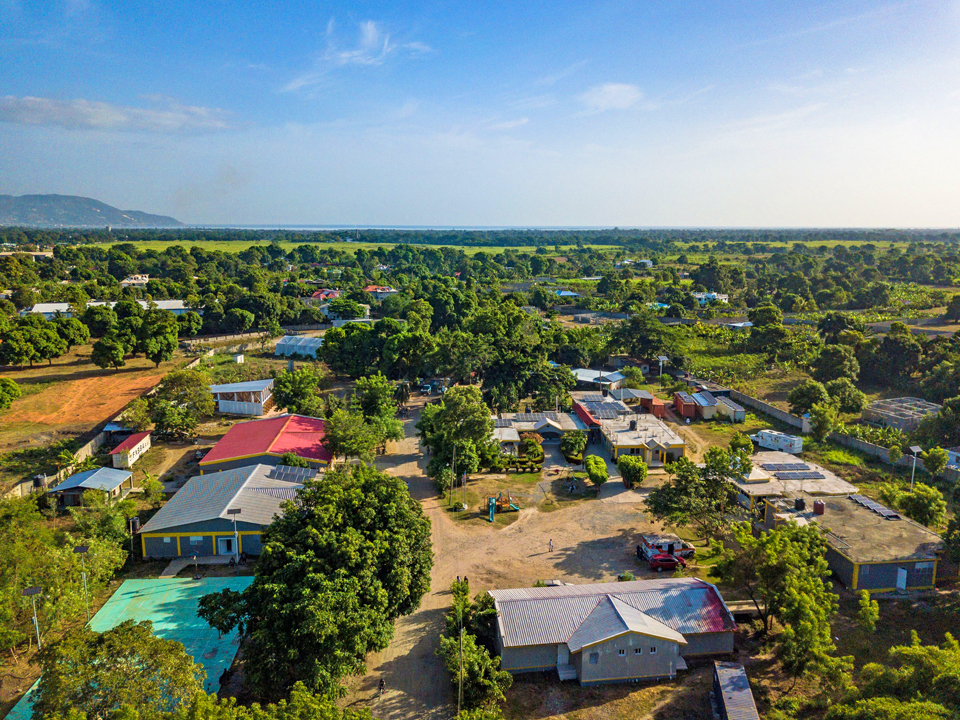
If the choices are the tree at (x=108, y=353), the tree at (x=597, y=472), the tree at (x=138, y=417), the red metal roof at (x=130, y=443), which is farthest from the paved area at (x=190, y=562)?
Answer: the tree at (x=108, y=353)

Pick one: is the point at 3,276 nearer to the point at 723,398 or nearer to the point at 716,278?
the point at 723,398

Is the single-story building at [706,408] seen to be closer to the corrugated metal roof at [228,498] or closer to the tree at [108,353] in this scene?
the corrugated metal roof at [228,498]

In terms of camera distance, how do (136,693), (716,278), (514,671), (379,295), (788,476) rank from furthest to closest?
1. (716,278)
2. (379,295)
3. (788,476)
4. (514,671)
5. (136,693)

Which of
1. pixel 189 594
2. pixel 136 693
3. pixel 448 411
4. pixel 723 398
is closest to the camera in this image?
pixel 136 693

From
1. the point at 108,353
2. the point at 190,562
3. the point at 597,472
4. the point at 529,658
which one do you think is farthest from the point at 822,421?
the point at 108,353

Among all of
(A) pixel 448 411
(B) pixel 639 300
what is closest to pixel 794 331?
(B) pixel 639 300

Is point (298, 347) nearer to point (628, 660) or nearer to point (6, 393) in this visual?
point (6, 393)
